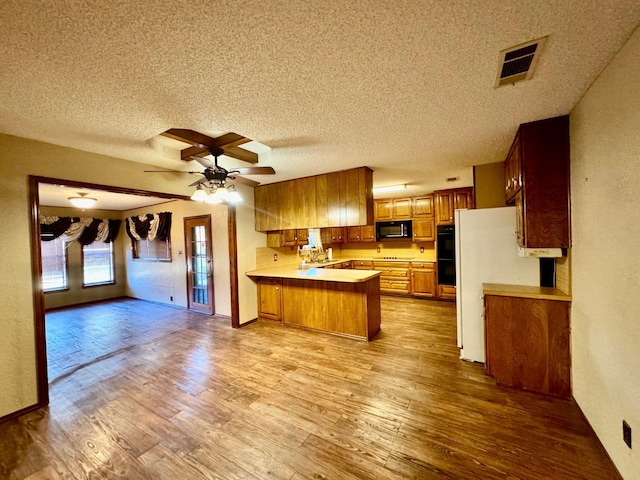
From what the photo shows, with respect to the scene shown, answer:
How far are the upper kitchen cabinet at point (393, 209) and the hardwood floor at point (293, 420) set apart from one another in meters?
3.28

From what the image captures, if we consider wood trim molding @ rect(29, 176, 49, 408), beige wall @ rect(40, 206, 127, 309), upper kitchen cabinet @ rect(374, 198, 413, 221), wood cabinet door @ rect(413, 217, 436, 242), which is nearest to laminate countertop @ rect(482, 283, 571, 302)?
wood cabinet door @ rect(413, 217, 436, 242)

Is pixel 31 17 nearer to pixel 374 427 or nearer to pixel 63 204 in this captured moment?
pixel 374 427

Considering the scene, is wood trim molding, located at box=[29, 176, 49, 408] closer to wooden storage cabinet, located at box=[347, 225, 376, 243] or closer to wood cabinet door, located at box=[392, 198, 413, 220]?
wooden storage cabinet, located at box=[347, 225, 376, 243]

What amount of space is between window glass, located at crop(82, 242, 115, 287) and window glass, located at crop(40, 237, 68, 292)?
0.37m

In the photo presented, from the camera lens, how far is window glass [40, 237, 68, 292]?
5863 mm

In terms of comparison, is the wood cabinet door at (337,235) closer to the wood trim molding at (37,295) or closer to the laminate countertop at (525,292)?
the laminate countertop at (525,292)

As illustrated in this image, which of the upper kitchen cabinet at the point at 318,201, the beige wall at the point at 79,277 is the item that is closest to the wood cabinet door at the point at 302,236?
the upper kitchen cabinet at the point at 318,201

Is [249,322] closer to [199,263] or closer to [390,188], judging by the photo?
[199,263]

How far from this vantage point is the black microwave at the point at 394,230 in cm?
604

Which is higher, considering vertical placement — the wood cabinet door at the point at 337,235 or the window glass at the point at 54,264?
the wood cabinet door at the point at 337,235

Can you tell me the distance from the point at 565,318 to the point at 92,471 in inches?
Result: 145

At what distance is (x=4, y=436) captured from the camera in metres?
1.99

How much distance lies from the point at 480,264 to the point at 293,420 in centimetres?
243

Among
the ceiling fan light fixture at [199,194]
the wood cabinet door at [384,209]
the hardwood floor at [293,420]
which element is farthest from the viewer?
the wood cabinet door at [384,209]
